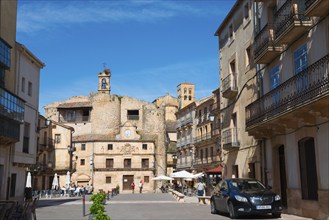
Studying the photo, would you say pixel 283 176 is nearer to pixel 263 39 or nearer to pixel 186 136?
pixel 263 39

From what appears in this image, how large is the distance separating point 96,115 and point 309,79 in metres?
52.6

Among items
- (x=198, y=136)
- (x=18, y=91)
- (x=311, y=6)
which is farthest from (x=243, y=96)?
(x=198, y=136)

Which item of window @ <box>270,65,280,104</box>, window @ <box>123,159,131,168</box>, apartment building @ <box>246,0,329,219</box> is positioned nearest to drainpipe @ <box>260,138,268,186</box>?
apartment building @ <box>246,0,329,219</box>

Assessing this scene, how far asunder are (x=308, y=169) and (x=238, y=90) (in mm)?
8538

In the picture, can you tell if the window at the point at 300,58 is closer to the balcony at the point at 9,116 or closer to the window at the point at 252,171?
the window at the point at 252,171

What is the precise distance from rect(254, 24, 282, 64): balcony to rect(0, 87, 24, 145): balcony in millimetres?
13352

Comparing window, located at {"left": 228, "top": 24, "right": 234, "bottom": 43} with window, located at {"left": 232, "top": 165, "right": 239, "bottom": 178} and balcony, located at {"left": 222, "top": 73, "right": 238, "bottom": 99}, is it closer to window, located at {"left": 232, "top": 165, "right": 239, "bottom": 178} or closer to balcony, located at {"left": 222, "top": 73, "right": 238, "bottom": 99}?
balcony, located at {"left": 222, "top": 73, "right": 238, "bottom": 99}

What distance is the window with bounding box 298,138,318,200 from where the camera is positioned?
14312 millimetres

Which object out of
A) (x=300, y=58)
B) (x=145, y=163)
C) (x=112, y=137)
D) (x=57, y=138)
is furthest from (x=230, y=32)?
(x=112, y=137)

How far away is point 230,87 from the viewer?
22828 mm

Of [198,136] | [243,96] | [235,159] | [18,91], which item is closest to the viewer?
[243,96]

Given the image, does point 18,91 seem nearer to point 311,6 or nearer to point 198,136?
point 311,6

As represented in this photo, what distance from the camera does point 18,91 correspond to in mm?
26125

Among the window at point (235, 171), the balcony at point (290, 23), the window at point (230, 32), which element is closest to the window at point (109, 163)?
the window at point (235, 171)
